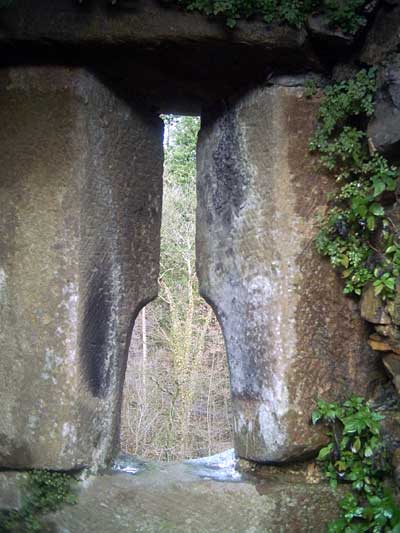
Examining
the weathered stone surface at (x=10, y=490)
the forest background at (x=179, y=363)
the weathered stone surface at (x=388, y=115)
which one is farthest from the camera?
the forest background at (x=179, y=363)

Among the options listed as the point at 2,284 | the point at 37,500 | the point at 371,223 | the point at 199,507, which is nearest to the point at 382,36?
the point at 371,223

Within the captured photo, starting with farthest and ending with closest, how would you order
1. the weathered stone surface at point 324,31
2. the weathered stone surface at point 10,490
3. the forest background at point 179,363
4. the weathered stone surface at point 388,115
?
the forest background at point 179,363
the weathered stone surface at point 10,490
the weathered stone surface at point 324,31
the weathered stone surface at point 388,115

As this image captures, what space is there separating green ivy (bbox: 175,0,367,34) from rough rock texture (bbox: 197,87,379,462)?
30cm

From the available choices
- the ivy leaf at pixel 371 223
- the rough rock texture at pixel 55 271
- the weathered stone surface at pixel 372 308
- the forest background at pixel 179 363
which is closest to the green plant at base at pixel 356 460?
the weathered stone surface at pixel 372 308

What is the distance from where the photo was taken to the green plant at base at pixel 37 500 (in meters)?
2.41

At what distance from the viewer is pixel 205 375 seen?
9219mm

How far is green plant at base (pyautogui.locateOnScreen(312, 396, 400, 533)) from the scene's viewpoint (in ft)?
7.34

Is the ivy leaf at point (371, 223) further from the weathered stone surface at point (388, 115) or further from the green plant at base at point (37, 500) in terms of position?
the green plant at base at point (37, 500)

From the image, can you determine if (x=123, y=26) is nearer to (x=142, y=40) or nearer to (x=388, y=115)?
(x=142, y=40)

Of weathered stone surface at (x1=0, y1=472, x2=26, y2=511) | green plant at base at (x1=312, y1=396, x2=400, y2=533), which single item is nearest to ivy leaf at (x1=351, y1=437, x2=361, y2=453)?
green plant at base at (x1=312, y1=396, x2=400, y2=533)

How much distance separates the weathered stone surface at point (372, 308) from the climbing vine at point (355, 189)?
4cm

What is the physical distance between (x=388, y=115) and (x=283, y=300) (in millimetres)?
823

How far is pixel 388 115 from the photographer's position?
2225mm

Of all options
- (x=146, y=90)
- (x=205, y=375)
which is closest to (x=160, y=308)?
(x=205, y=375)
